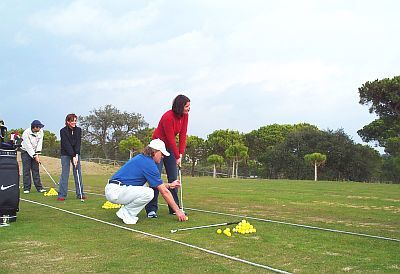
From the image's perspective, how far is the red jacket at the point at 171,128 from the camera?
706cm

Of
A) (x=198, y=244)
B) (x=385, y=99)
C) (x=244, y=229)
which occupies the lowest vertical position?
(x=198, y=244)

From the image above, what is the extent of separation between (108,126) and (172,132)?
55.0 m

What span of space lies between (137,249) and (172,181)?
278 cm

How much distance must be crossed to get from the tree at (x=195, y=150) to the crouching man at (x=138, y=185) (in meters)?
39.3

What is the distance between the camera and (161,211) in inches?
311

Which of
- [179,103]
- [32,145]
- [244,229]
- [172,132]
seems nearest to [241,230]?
[244,229]

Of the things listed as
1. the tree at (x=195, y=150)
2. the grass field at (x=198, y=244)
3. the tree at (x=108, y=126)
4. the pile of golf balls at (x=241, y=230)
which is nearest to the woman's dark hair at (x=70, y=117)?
the grass field at (x=198, y=244)

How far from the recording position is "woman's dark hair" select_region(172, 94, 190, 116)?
22.9ft

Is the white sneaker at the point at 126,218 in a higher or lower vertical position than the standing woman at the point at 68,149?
lower

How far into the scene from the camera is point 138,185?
6.53 metres

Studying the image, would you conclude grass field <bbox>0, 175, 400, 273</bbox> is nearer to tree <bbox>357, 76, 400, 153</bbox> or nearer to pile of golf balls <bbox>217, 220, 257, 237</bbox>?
pile of golf balls <bbox>217, 220, 257, 237</bbox>

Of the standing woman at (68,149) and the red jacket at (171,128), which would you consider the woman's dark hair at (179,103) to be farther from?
the standing woman at (68,149)

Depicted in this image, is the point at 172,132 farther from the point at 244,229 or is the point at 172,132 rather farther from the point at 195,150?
the point at 195,150

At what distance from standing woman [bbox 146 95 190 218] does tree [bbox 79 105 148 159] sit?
53.1 meters
